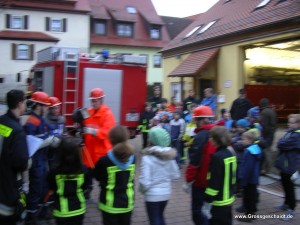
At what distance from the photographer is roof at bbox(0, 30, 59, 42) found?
3425cm

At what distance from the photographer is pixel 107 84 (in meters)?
9.72

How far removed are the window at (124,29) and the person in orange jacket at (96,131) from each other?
1374 inches

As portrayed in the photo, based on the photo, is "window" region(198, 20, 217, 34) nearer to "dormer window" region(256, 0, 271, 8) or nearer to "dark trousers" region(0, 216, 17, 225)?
"dormer window" region(256, 0, 271, 8)

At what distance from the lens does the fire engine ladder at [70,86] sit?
9133 mm

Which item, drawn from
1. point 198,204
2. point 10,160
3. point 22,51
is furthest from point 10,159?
point 22,51

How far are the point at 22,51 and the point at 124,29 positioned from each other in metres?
11.1

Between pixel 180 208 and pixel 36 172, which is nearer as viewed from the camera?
pixel 36 172

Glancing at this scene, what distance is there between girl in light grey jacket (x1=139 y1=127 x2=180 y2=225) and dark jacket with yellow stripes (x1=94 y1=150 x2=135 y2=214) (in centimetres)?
31

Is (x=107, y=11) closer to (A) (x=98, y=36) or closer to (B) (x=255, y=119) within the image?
(A) (x=98, y=36)

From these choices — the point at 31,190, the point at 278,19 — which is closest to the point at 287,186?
the point at 31,190

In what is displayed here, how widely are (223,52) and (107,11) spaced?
2596 centimetres

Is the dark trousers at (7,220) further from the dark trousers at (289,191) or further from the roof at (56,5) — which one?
the roof at (56,5)

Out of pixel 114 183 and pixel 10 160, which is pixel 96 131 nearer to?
pixel 114 183

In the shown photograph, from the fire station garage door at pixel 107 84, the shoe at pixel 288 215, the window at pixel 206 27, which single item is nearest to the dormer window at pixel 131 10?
the window at pixel 206 27
